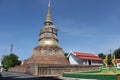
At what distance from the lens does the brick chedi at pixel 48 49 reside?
153 feet

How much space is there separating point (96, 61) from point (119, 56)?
667 cm

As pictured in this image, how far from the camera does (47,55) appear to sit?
4731 cm

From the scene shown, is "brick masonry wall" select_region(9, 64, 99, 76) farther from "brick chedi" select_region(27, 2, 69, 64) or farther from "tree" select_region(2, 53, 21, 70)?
"tree" select_region(2, 53, 21, 70)

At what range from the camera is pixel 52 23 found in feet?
183

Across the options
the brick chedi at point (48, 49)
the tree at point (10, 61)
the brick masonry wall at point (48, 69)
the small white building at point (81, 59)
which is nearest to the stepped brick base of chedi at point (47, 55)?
the brick chedi at point (48, 49)

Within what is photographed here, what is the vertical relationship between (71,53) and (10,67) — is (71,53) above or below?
above

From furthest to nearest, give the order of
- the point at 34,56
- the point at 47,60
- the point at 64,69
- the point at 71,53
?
1. the point at 71,53
2. the point at 34,56
3. the point at 47,60
4. the point at 64,69

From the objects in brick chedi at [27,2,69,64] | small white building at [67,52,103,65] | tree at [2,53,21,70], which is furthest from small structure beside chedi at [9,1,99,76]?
tree at [2,53,21,70]

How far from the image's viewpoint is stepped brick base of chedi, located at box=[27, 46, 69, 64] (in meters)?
46.1

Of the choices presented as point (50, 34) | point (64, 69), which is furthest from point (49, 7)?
point (64, 69)

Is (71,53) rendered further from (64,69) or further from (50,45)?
(64,69)

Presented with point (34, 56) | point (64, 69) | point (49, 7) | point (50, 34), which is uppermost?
point (49, 7)

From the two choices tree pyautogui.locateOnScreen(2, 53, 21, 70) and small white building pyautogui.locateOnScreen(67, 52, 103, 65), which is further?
tree pyautogui.locateOnScreen(2, 53, 21, 70)

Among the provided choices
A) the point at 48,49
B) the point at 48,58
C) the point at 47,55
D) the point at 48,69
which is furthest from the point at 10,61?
the point at 48,69
